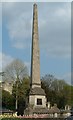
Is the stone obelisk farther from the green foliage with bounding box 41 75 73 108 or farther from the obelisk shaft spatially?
the green foliage with bounding box 41 75 73 108

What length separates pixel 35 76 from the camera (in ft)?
123

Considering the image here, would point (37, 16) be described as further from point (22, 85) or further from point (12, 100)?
point (12, 100)

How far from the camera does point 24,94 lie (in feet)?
166

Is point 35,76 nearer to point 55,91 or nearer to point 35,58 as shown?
point 35,58

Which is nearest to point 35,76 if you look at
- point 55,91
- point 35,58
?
point 35,58

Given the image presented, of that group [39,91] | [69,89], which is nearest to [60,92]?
[69,89]

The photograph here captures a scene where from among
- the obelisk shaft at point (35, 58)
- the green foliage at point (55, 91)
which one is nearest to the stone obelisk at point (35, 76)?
the obelisk shaft at point (35, 58)

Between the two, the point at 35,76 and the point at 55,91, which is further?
the point at 55,91

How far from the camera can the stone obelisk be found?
36.6 m

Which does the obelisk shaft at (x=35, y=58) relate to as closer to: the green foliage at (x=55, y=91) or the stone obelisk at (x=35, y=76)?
the stone obelisk at (x=35, y=76)

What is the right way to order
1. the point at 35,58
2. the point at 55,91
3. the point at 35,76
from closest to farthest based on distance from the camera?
the point at 35,76
the point at 35,58
the point at 55,91

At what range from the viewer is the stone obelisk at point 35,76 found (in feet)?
120

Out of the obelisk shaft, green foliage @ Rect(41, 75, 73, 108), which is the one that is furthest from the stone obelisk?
green foliage @ Rect(41, 75, 73, 108)

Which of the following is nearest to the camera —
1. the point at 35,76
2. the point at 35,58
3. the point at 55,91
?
the point at 35,76
